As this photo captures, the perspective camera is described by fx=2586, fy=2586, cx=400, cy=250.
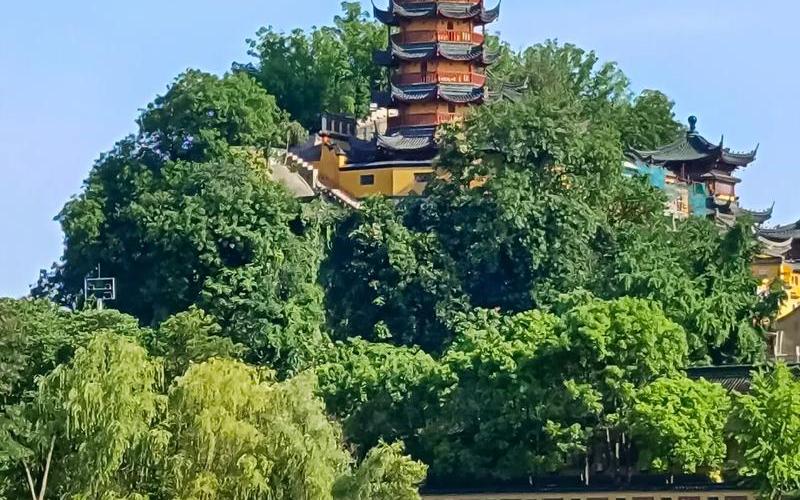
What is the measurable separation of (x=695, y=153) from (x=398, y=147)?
38.4ft

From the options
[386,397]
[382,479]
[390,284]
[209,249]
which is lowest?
[382,479]

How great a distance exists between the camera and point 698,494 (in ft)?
165

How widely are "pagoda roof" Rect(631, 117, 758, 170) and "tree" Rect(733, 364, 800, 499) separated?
25957 millimetres

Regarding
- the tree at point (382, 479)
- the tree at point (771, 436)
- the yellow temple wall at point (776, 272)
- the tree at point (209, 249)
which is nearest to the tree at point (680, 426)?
the tree at point (771, 436)

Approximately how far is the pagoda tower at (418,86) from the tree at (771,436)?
21.2 meters

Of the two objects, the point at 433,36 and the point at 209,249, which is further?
the point at 433,36

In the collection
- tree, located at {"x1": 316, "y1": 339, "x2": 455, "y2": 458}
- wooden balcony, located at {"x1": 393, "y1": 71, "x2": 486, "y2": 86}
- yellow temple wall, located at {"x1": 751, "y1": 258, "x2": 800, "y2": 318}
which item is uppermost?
wooden balcony, located at {"x1": 393, "y1": 71, "x2": 486, "y2": 86}

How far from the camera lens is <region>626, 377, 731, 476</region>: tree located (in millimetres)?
50281

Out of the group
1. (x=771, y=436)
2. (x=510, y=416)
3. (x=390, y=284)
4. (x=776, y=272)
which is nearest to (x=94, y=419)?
(x=510, y=416)

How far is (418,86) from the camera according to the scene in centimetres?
7125

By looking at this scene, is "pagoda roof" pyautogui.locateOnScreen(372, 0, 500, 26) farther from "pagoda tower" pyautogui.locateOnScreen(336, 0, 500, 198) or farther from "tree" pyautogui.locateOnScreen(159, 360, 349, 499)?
"tree" pyautogui.locateOnScreen(159, 360, 349, 499)

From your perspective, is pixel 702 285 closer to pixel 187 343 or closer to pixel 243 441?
pixel 187 343

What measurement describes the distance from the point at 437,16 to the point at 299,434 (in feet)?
98.2

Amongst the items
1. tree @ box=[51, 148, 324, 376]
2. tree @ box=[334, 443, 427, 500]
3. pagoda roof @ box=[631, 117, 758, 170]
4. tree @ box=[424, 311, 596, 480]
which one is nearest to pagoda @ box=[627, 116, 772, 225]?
pagoda roof @ box=[631, 117, 758, 170]
